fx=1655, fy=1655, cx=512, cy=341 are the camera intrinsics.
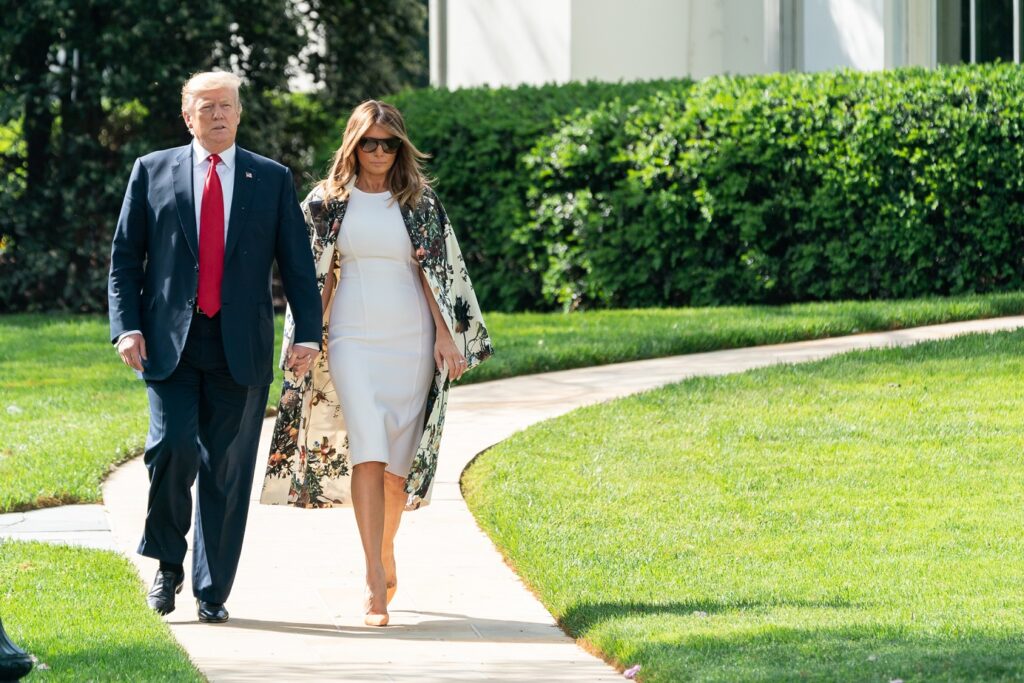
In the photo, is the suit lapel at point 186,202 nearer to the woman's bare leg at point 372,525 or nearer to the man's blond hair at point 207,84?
the man's blond hair at point 207,84

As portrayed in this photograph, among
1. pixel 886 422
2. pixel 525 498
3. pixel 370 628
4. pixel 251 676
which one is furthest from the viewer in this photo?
pixel 886 422

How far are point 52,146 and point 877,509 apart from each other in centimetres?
1115

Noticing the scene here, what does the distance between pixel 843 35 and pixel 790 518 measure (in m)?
9.35

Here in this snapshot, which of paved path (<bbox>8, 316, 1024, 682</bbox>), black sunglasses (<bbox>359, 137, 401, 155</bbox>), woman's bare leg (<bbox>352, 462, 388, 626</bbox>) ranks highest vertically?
black sunglasses (<bbox>359, 137, 401, 155</bbox>)

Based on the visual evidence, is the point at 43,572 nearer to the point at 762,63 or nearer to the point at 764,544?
the point at 764,544

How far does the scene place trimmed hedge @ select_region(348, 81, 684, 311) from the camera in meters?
14.8

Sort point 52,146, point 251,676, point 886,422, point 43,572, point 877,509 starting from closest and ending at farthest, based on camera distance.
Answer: point 251,676 → point 43,572 → point 877,509 → point 886,422 → point 52,146

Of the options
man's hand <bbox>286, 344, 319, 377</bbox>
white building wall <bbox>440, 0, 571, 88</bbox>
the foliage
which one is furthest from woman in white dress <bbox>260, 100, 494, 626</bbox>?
white building wall <bbox>440, 0, 571, 88</bbox>

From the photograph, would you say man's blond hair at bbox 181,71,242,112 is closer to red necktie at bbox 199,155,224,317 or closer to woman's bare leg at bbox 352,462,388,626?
red necktie at bbox 199,155,224,317

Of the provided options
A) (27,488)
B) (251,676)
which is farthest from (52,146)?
(251,676)

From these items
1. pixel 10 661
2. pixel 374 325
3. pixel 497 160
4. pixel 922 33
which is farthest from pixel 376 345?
pixel 922 33

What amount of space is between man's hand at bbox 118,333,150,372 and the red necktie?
0.24 meters

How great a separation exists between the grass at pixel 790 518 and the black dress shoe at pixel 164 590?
1.35m

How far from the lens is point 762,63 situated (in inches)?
669
